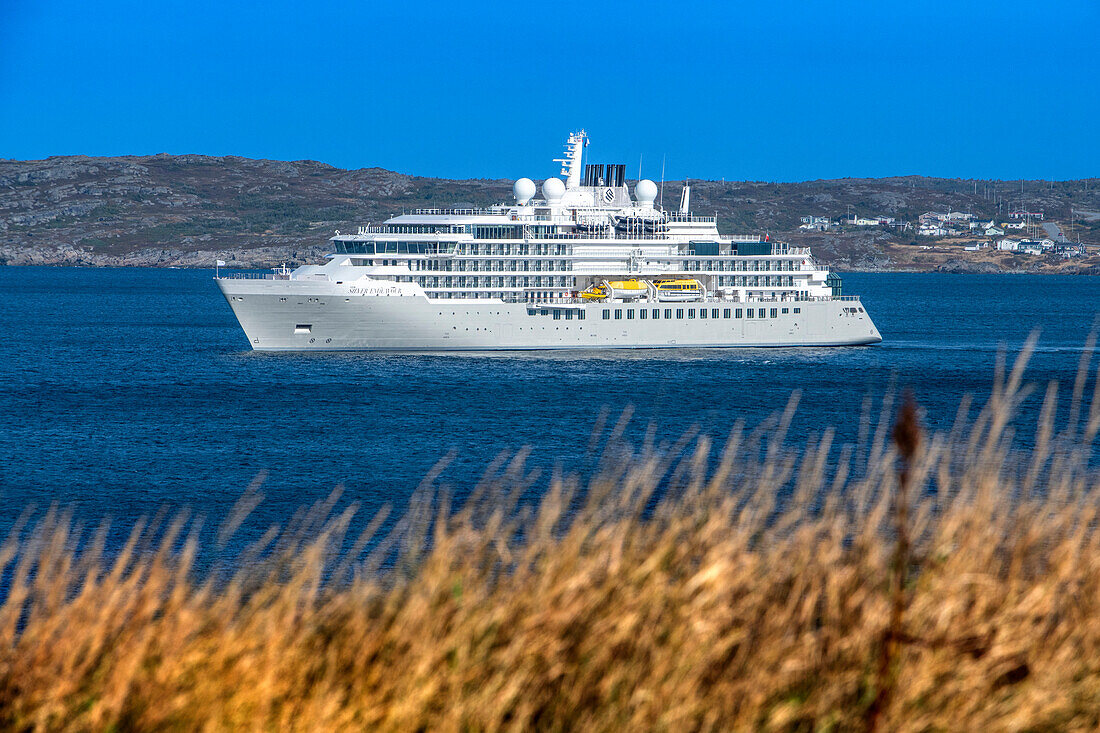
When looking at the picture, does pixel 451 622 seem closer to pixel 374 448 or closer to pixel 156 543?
pixel 156 543

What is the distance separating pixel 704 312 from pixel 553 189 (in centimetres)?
888

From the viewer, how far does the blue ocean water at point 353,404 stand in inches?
924

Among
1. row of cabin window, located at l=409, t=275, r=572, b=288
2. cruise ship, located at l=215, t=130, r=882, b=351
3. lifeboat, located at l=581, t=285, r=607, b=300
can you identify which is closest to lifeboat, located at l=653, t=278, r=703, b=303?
cruise ship, located at l=215, t=130, r=882, b=351

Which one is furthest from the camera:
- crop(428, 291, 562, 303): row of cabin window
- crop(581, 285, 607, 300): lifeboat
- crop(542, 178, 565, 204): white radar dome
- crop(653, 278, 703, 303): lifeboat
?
crop(542, 178, 565, 204): white radar dome

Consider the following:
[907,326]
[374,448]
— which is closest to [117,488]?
[374,448]

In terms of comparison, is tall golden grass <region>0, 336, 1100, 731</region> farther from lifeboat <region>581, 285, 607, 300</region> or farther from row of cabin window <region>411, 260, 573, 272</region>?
lifeboat <region>581, 285, 607, 300</region>

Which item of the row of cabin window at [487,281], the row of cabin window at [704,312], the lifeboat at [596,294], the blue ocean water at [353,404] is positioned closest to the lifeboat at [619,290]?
the lifeboat at [596,294]

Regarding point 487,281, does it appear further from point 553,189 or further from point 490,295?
point 553,189

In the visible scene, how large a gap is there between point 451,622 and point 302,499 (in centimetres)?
1670

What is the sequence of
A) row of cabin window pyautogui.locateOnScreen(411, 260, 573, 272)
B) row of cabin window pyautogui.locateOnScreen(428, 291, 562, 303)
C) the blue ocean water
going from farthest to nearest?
row of cabin window pyautogui.locateOnScreen(428, 291, 562, 303) < row of cabin window pyautogui.locateOnScreen(411, 260, 573, 272) < the blue ocean water

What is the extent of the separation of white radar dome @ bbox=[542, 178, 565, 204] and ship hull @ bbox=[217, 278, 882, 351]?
681cm

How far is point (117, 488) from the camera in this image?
22781mm

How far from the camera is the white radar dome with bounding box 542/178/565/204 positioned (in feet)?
176

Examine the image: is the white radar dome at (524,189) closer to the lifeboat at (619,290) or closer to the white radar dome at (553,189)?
the white radar dome at (553,189)
